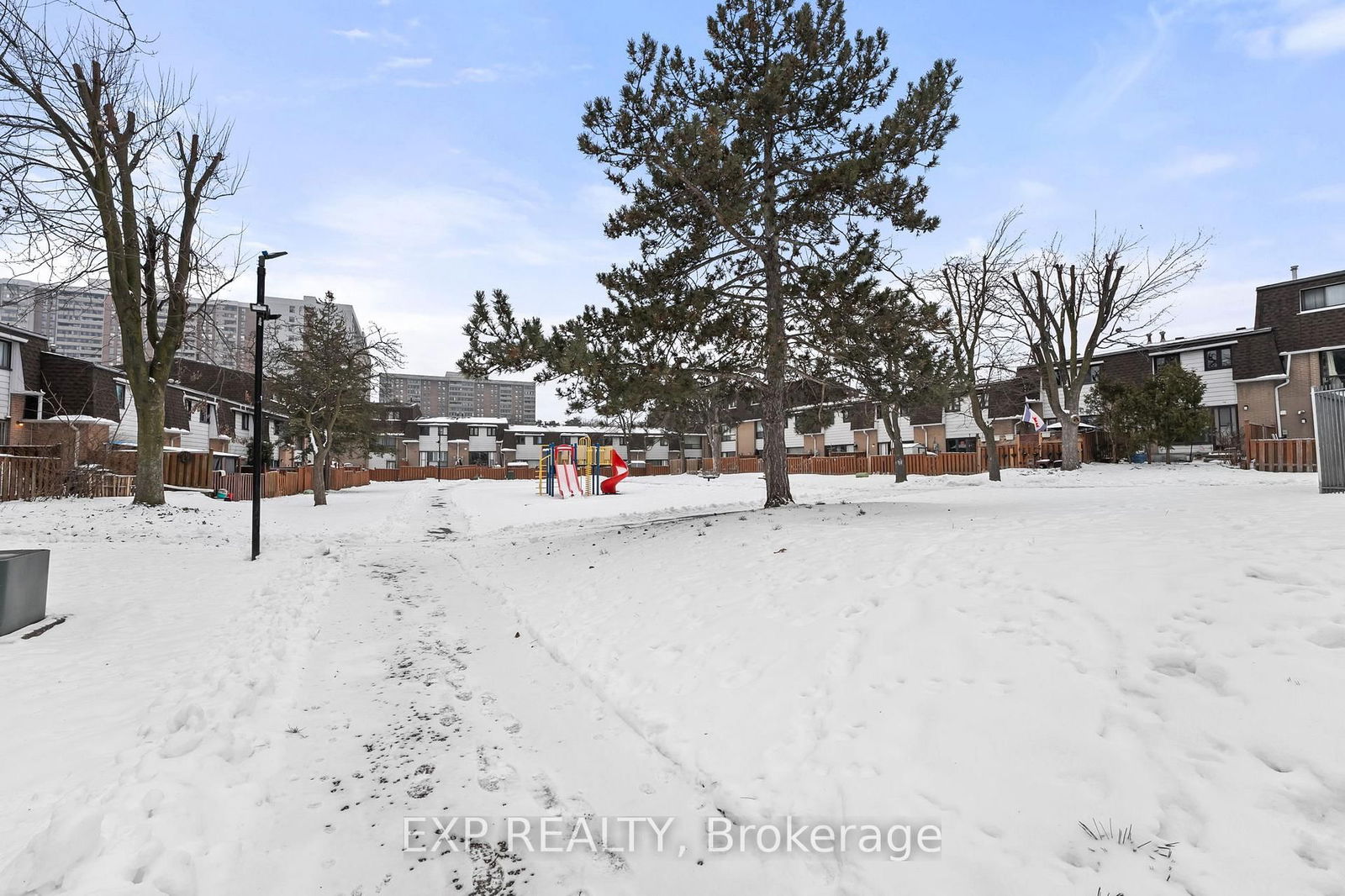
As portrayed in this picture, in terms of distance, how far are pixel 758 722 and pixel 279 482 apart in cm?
3467

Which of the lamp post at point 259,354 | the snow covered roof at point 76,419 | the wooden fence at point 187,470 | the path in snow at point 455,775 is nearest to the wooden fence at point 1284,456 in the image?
the path in snow at point 455,775

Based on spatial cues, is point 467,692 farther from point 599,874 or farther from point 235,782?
point 599,874

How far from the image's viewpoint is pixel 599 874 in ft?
9.77

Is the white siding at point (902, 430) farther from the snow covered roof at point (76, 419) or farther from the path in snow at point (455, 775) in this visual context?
the snow covered roof at point (76, 419)

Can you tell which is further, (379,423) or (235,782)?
(379,423)

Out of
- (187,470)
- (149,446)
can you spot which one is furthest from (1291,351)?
(187,470)

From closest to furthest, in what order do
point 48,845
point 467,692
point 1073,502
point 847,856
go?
point 48,845 < point 847,856 < point 467,692 < point 1073,502

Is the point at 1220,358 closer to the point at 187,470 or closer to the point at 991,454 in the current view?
the point at 991,454

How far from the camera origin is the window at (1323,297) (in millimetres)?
30125

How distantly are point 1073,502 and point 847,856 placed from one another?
34.4ft

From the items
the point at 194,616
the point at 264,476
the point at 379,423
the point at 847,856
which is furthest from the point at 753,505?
the point at 379,423

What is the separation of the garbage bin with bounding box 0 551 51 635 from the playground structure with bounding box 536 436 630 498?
24.6 metres

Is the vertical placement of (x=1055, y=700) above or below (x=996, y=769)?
above

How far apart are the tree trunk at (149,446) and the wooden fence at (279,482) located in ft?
8.59
